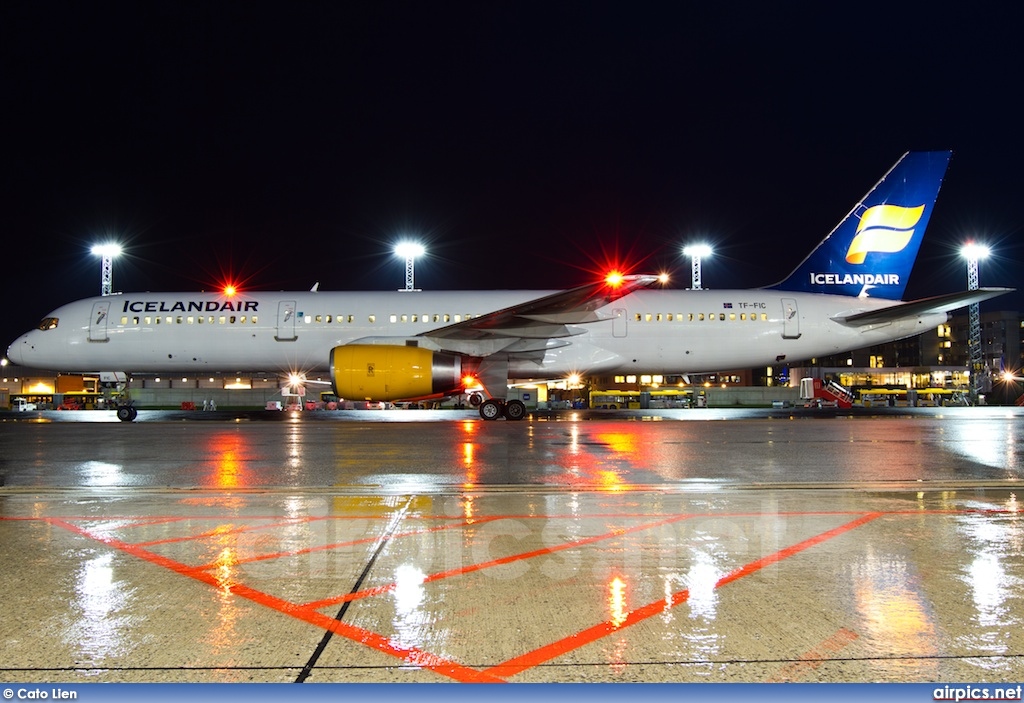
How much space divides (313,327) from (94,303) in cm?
677

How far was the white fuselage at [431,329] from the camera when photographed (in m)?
20.3

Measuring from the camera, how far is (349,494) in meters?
6.80

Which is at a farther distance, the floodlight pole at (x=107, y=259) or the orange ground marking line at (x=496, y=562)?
the floodlight pole at (x=107, y=259)

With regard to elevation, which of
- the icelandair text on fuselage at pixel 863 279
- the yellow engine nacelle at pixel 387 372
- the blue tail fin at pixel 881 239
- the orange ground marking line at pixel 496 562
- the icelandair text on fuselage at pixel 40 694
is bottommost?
the icelandair text on fuselage at pixel 40 694

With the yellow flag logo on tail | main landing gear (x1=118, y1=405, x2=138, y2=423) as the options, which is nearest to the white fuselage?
the yellow flag logo on tail

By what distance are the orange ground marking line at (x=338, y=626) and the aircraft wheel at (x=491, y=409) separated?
1438 cm

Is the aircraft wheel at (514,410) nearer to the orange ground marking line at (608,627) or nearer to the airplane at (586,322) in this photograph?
the airplane at (586,322)

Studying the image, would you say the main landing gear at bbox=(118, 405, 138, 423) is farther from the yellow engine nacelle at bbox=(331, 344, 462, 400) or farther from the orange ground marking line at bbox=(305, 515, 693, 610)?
the orange ground marking line at bbox=(305, 515, 693, 610)

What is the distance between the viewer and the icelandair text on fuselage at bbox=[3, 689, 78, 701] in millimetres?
2525

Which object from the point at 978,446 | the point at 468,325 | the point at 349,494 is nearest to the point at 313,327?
the point at 468,325

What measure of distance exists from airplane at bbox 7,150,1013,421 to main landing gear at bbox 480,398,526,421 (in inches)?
2.0

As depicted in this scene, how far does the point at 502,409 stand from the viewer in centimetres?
1902

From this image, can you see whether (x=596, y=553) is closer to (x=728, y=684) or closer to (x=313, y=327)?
(x=728, y=684)

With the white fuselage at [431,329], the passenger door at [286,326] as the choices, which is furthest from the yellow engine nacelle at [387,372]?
the passenger door at [286,326]
